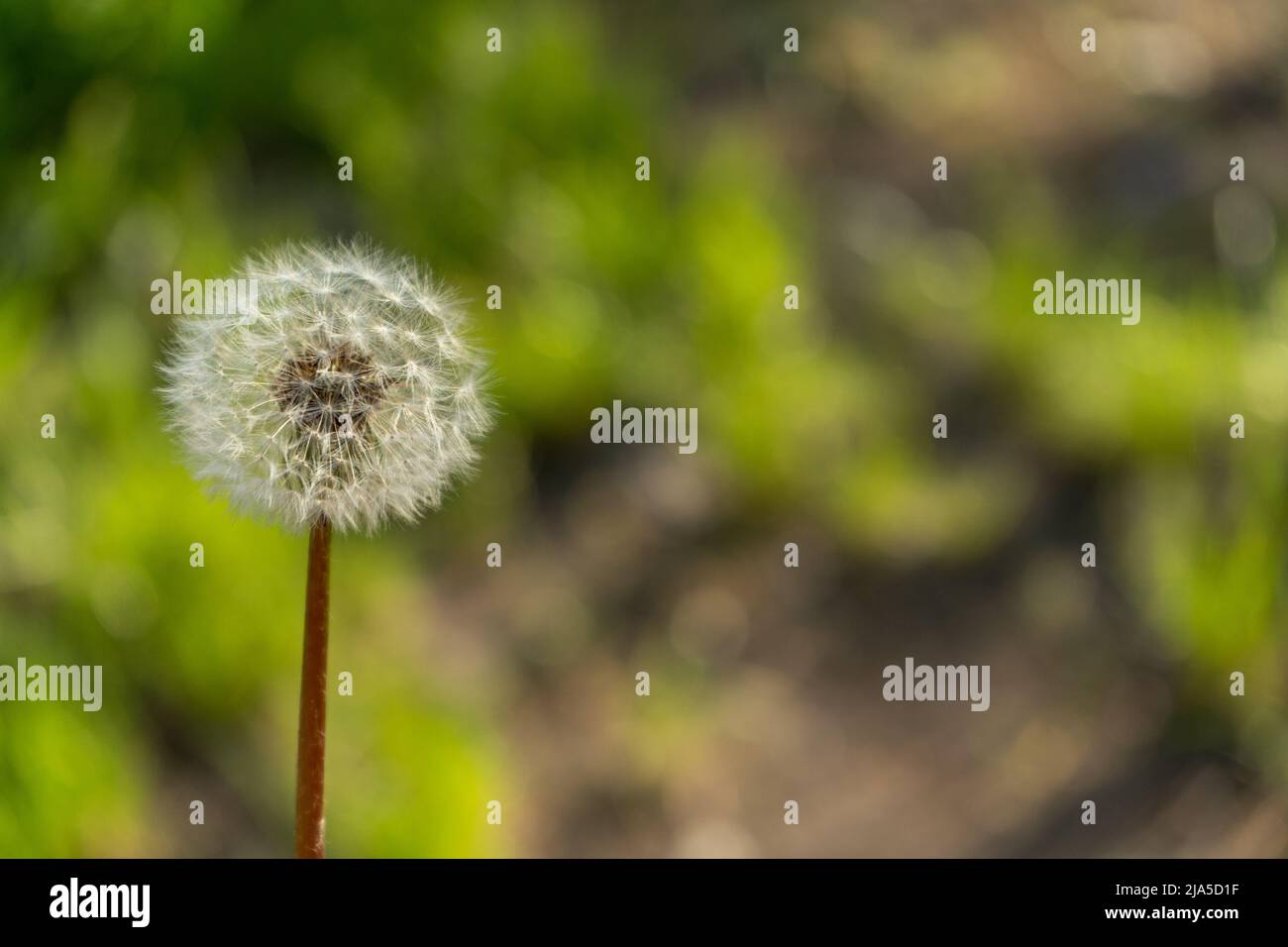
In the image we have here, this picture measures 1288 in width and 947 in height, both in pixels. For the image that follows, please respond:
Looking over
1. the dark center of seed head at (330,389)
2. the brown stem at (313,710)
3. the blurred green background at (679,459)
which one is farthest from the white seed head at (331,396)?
the blurred green background at (679,459)

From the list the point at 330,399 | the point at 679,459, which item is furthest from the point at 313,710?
the point at 679,459

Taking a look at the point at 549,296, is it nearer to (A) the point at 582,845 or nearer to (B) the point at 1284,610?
(A) the point at 582,845

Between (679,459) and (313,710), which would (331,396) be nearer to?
(313,710)

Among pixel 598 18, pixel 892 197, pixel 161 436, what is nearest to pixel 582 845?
pixel 161 436

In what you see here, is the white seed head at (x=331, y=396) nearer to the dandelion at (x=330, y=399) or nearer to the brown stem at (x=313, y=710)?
the dandelion at (x=330, y=399)

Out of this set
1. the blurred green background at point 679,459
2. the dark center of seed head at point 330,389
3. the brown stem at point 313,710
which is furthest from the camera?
Result: the blurred green background at point 679,459
